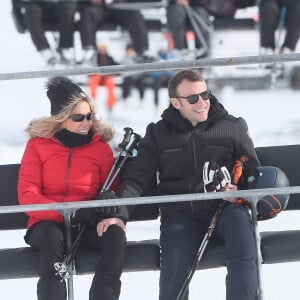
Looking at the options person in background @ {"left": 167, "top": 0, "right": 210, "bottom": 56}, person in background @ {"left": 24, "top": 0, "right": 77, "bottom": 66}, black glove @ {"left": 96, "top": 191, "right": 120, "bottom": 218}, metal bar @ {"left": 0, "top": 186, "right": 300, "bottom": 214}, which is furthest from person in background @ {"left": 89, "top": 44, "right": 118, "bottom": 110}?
metal bar @ {"left": 0, "top": 186, "right": 300, "bottom": 214}

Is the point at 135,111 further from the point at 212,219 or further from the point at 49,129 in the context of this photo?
the point at 212,219

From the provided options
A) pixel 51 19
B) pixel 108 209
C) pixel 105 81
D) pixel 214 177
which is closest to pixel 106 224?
pixel 108 209

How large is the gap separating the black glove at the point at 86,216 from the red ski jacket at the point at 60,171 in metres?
0.10

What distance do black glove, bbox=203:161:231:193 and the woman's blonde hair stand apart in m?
0.70

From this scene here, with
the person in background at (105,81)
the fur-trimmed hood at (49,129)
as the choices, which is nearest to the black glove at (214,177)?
the fur-trimmed hood at (49,129)

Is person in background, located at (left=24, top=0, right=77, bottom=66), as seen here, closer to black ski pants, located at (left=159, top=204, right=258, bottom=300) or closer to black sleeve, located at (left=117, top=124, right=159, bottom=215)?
black sleeve, located at (left=117, top=124, right=159, bottom=215)

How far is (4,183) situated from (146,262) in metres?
0.99

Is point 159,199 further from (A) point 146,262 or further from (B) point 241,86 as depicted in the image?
(B) point 241,86

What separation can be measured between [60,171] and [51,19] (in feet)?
16.6

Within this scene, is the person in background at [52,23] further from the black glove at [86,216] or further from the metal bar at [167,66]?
the black glove at [86,216]

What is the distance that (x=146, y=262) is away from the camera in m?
4.41

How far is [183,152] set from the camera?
451 centimetres

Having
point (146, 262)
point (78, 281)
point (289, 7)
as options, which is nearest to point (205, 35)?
point (289, 7)

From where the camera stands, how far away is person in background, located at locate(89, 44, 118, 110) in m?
9.70
